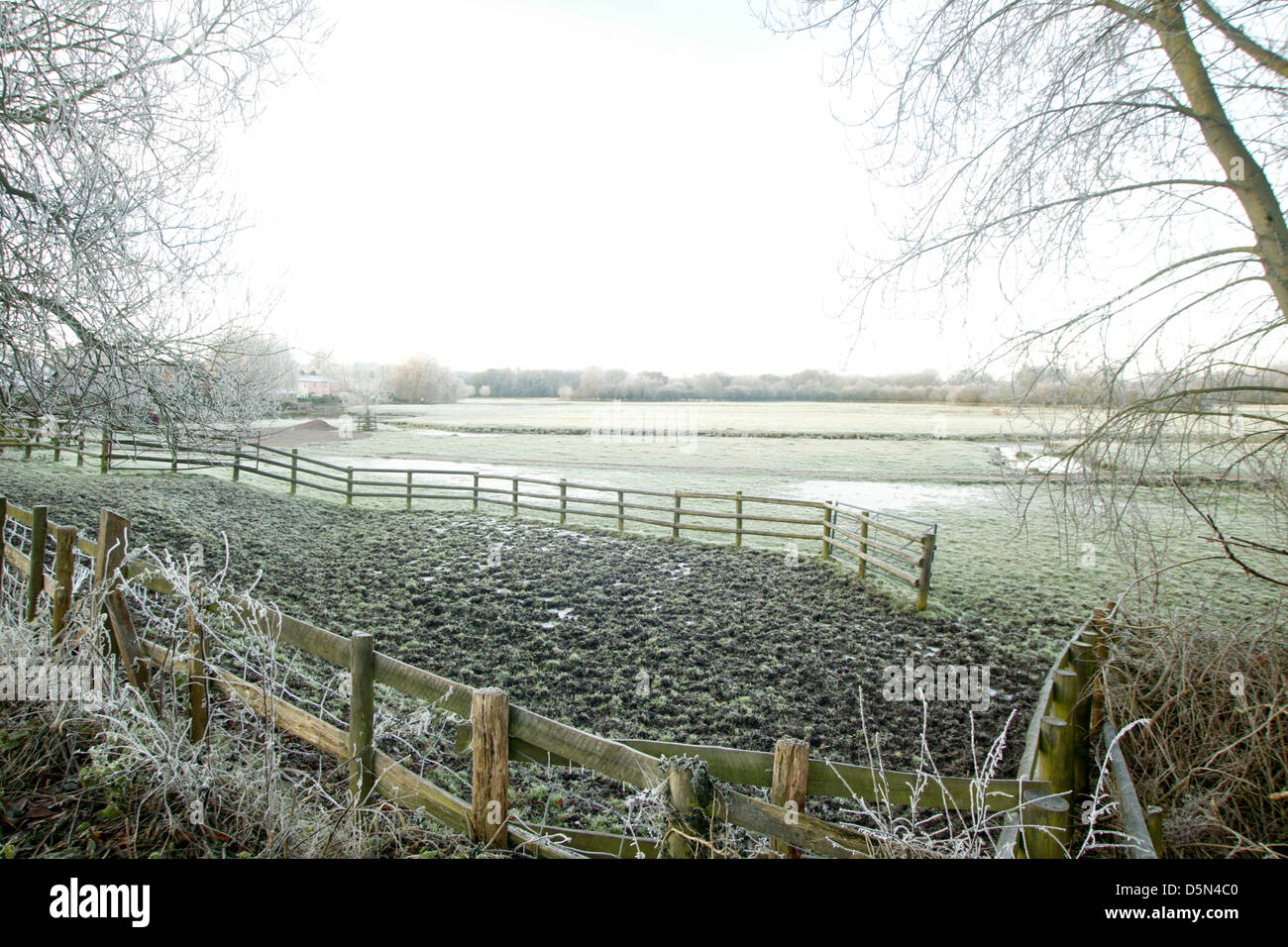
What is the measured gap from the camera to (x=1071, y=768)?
3344mm

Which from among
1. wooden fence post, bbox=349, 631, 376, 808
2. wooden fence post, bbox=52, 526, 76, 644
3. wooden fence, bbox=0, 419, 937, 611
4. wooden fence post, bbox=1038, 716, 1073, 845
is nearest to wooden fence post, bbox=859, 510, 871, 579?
wooden fence, bbox=0, 419, 937, 611

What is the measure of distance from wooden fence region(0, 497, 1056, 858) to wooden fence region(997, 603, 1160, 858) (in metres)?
0.03

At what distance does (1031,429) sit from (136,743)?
5.97 meters

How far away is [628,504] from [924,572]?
6.97 metres

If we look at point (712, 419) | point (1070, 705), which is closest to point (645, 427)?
point (712, 419)

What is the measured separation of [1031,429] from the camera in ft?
17.4

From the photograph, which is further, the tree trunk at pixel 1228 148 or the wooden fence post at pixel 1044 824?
the tree trunk at pixel 1228 148

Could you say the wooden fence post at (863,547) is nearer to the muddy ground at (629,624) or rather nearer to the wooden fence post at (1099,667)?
the muddy ground at (629,624)

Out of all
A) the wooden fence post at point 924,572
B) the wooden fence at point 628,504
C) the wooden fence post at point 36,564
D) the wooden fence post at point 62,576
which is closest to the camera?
the wooden fence post at point 62,576

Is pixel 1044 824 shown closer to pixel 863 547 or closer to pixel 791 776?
pixel 791 776
